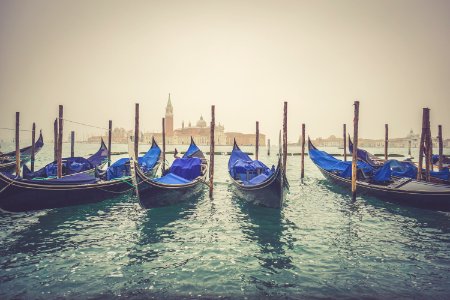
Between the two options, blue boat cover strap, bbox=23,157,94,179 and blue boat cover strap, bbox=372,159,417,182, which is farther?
blue boat cover strap, bbox=23,157,94,179

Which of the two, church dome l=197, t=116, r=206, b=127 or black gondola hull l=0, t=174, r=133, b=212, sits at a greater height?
church dome l=197, t=116, r=206, b=127

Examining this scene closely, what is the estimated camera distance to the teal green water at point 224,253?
4.38 metres

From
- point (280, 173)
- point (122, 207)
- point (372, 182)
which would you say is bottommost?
point (122, 207)

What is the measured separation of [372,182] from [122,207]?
11.1m

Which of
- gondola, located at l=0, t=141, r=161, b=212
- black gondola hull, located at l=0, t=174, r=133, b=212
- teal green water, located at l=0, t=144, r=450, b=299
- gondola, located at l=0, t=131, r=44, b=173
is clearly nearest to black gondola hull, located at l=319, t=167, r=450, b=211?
teal green water, located at l=0, t=144, r=450, b=299

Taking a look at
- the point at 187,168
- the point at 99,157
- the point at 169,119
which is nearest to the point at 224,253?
the point at 187,168

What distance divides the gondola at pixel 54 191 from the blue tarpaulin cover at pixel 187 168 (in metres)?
2.14

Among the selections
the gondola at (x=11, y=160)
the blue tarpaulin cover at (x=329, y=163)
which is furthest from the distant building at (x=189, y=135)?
the blue tarpaulin cover at (x=329, y=163)

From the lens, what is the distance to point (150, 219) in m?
8.30

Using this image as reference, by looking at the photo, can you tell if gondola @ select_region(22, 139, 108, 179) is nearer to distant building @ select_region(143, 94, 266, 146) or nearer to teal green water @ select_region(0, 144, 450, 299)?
teal green water @ select_region(0, 144, 450, 299)

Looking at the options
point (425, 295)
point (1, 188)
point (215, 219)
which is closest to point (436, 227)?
point (425, 295)

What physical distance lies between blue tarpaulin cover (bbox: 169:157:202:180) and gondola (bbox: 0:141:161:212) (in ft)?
7.03

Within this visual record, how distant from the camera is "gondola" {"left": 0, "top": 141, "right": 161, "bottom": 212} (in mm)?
7668

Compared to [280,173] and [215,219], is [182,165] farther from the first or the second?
[280,173]
